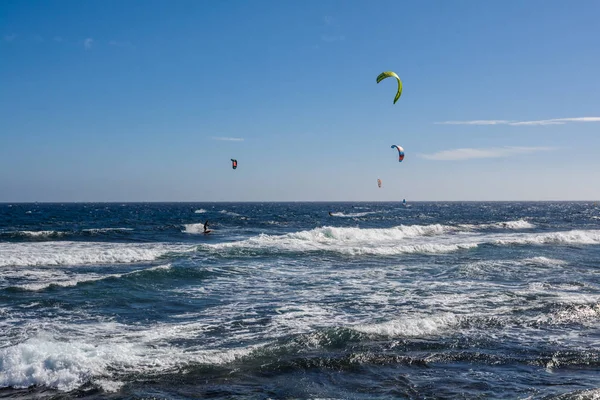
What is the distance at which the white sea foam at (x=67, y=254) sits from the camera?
2283cm

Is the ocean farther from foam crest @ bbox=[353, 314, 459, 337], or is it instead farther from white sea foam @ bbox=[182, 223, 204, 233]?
white sea foam @ bbox=[182, 223, 204, 233]

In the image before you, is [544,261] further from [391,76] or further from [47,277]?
[47,277]

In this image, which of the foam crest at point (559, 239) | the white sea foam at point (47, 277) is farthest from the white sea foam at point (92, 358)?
the foam crest at point (559, 239)

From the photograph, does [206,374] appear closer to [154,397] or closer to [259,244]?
[154,397]

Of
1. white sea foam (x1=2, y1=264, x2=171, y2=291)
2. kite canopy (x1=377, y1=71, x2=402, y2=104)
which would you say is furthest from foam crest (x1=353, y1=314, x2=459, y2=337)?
white sea foam (x1=2, y1=264, x2=171, y2=291)

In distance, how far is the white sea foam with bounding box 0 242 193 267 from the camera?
74.9 ft

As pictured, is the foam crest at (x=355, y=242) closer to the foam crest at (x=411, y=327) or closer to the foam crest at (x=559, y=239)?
the foam crest at (x=559, y=239)

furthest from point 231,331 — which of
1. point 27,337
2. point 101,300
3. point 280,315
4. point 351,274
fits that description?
point 351,274

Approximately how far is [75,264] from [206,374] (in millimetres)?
16645

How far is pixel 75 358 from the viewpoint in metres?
8.88

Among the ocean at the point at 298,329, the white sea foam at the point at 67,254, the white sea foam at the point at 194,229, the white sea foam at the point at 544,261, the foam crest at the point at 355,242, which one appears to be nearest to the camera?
the ocean at the point at 298,329

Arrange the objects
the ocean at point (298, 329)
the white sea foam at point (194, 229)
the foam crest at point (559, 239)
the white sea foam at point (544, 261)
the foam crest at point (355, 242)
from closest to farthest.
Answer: the ocean at point (298, 329) → the white sea foam at point (544, 261) → the foam crest at point (355, 242) → the foam crest at point (559, 239) → the white sea foam at point (194, 229)

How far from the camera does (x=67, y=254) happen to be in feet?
82.0

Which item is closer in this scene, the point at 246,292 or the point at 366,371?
the point at 366,371
